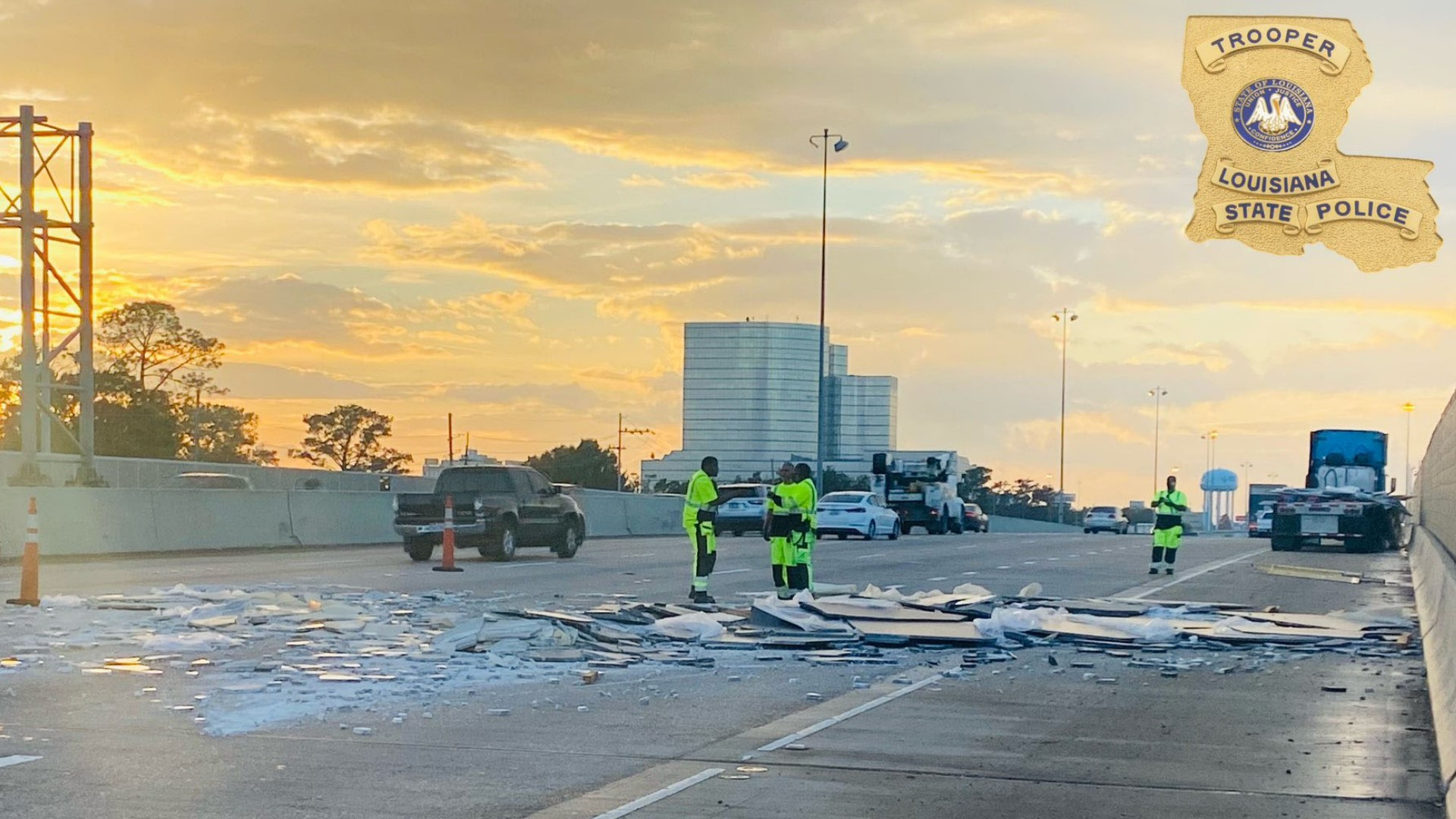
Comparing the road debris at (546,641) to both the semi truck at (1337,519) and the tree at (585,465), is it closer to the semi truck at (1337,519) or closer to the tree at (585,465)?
the semi truck at (1337,519)

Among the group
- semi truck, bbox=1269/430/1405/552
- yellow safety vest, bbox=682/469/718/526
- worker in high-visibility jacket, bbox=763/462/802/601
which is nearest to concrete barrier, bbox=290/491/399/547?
yellow safety vest, bbox=682/469/718/526

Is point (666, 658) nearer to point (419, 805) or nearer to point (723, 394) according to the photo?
point (419, 805)

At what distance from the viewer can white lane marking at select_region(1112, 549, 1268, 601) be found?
2444cm

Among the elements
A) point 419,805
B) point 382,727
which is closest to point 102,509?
point 382,727

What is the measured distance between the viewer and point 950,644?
16047 mm

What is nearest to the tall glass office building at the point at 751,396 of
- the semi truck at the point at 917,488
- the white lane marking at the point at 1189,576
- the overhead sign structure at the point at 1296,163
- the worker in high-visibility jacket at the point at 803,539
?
the semi truck at the point at 917,488

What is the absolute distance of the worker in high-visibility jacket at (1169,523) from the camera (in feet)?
98.8

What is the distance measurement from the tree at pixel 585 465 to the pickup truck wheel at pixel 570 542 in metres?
111

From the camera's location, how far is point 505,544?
31.3 m

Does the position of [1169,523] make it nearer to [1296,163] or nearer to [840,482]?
[1296,163]

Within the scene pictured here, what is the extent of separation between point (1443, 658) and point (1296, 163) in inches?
182

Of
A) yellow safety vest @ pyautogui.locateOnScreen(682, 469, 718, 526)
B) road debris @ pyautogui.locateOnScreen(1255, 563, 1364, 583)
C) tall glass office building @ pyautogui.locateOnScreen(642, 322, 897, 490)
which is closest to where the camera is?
yellow safety vest @ pyautogui.locateOnScreen(682, 469, 718, 526)

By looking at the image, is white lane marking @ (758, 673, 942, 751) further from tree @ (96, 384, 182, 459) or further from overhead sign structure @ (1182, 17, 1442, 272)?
tree @ (96, 384, 182, 459)

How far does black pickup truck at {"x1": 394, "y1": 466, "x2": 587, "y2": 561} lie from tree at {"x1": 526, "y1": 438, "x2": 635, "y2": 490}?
111538 millimetres
